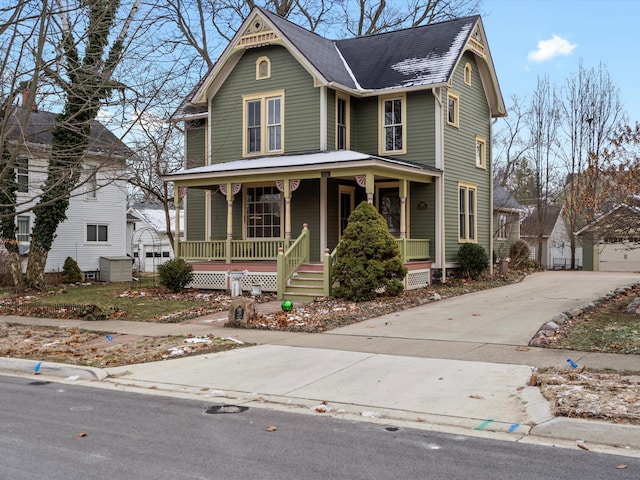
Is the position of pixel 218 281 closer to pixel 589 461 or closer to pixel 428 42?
pixel 428 42

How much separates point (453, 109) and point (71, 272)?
18.8m

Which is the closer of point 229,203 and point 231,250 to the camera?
point 229,203

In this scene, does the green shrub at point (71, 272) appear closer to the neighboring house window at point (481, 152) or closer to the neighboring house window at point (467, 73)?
the neighboring house window at point (481, 152)

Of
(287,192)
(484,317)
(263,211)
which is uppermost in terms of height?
(287,192)

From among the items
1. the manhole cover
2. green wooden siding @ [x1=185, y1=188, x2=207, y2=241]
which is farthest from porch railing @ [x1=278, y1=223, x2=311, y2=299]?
the manhole cover

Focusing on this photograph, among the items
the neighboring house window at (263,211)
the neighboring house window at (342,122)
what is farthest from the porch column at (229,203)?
the neighboring house window at (342,122)

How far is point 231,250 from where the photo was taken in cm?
2100

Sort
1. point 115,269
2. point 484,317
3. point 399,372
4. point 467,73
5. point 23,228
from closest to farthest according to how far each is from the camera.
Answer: point 399,372
point 484,317
point 467,73
point 23,228
point 115,269

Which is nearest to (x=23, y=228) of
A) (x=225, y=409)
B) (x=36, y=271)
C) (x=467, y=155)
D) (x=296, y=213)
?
(x=36, y=271)

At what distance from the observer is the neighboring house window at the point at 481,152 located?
25.0 metres

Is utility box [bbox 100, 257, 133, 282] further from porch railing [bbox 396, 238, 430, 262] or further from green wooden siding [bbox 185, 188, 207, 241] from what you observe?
porch railing [bbox 396, 238, 430, 262]

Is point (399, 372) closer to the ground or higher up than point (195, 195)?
closer to the ground

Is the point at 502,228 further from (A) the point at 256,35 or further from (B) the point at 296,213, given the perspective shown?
(A) the point at 256,35

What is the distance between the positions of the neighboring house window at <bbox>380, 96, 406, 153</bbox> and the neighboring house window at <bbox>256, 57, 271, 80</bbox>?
413cm
